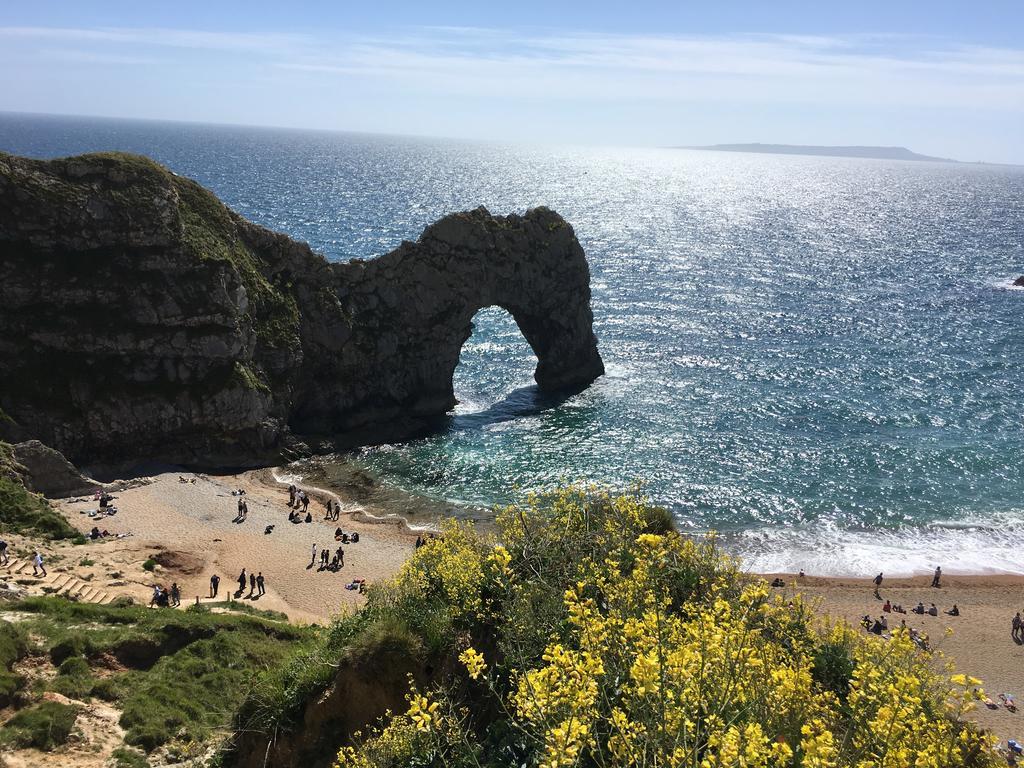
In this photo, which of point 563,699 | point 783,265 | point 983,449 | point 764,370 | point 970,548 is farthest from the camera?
point 783,265

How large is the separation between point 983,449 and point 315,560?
5090 centimetres

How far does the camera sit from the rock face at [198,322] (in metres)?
45.3

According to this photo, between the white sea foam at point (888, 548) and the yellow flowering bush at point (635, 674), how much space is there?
26.7m

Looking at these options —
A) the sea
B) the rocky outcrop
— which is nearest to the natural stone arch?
the sea

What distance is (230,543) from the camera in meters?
40.5

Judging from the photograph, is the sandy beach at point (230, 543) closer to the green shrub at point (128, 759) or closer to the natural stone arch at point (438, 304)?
the natural stone arch at point (438, 304)

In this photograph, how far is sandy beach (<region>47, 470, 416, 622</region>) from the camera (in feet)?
115

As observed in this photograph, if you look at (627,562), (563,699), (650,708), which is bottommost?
(627,562)

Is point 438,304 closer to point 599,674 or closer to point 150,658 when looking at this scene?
point 150,658

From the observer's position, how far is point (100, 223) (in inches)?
1863

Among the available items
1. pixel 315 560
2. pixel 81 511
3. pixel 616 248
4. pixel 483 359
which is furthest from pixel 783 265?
pixel 81 511

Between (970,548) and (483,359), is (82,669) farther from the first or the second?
(483,359)

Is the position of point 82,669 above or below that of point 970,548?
above

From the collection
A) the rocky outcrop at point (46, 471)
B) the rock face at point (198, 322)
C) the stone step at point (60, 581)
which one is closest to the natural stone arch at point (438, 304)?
the rock face at point (198, 322)
